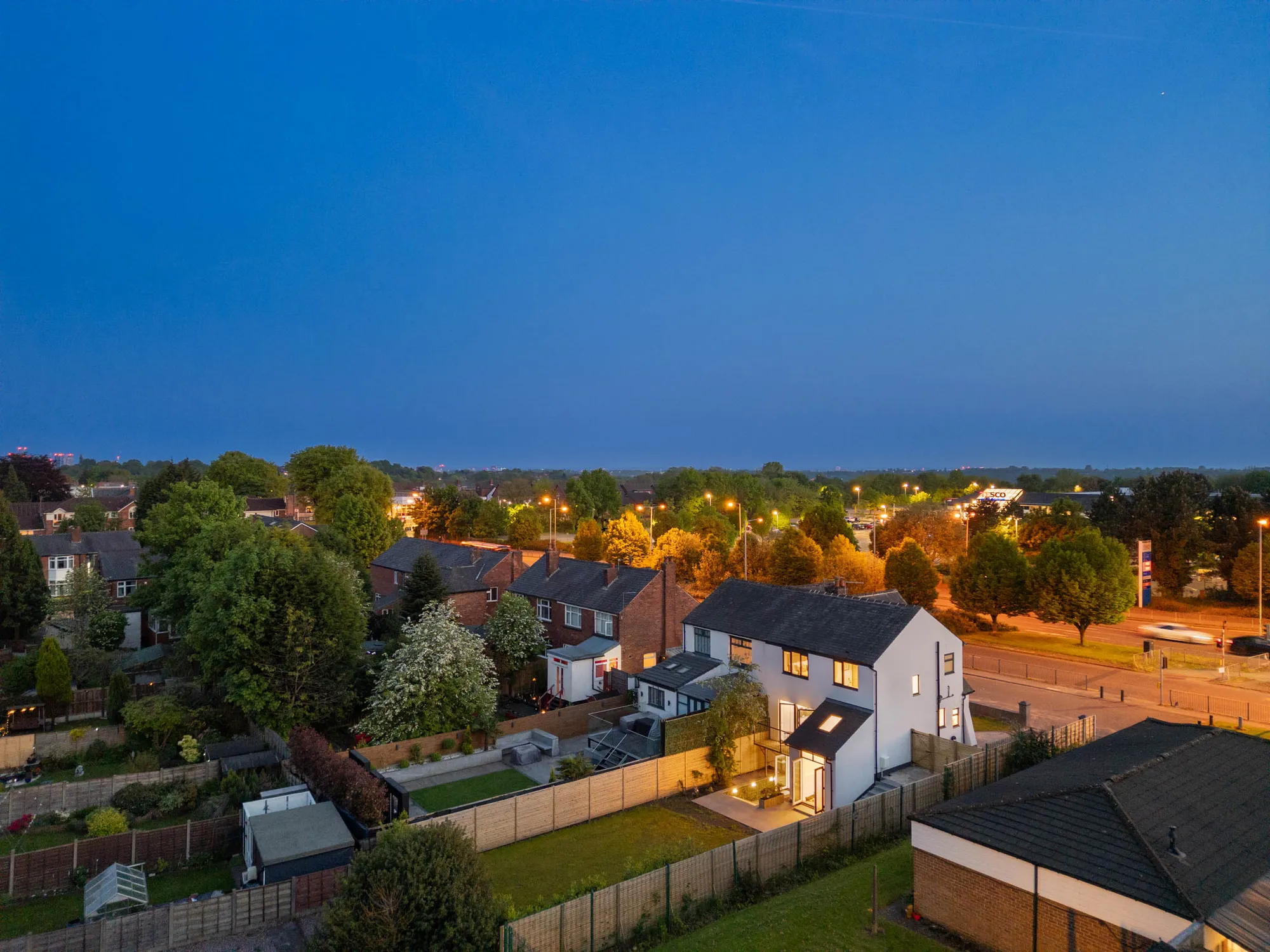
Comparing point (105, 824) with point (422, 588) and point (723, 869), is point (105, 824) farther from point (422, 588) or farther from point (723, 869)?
point (422, 588)

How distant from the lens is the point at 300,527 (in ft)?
239

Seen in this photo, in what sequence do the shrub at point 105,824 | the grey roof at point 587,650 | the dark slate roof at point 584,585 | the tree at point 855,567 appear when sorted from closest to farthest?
1. the shrub at point 105,824
2. the grey roof at point 587,650
3. the dark slate roof at point 584,585
4. the tree at point 855,567

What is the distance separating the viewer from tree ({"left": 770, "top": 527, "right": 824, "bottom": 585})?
54969 mm

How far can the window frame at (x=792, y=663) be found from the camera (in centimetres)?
2861

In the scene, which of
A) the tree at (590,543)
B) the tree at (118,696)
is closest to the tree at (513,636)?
the tree at (118,696)

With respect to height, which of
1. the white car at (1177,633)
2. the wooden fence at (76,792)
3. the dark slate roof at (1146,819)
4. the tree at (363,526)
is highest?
the tree at (363,526)

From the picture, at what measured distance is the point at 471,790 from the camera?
2714cm

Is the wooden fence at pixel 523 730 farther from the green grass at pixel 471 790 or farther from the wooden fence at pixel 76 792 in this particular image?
the wooden fence at pixel 76 792

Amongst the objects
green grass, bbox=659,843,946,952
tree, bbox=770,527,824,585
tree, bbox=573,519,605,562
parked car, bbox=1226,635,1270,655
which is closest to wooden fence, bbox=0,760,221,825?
green grass, bbox=659,843,946,952

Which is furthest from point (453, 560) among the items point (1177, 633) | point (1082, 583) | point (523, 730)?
point (1177, 633)

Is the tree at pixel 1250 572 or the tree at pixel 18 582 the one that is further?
the tree at pixel 1250 572

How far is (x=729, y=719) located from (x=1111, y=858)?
1417cm

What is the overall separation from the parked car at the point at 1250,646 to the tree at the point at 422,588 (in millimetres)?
49054

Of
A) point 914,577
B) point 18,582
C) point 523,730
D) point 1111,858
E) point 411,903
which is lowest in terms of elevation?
point 523,730
